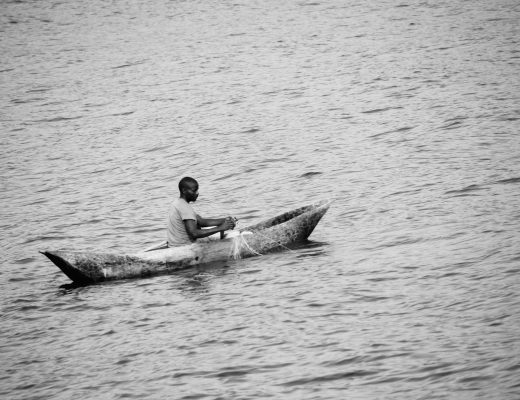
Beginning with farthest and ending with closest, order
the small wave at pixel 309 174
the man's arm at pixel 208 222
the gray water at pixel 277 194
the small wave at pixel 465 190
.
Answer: the small wave at pixel 309 174
the small wave at pixel 465 190
the man's arm at pixel 208 222
the gray water at pixel 277 194

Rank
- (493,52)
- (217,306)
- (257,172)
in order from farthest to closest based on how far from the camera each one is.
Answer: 1. (493,52)
2. (257,172)
3. (217,306)

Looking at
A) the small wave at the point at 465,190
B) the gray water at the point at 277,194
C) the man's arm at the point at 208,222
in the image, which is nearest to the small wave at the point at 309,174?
the gray water at the point at 277,194

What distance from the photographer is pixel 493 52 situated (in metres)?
25.3

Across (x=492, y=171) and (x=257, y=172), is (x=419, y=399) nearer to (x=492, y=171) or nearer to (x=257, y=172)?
(x=492, y=171)

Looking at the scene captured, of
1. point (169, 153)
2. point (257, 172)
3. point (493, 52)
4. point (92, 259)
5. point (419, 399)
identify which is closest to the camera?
point (419, 399)

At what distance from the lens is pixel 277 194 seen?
16.7 metres

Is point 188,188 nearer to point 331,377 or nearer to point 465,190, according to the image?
point 331,377

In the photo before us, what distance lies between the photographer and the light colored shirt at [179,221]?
12.2m

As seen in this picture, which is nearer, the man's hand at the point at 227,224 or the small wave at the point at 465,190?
the man's hand at the point at 227,224

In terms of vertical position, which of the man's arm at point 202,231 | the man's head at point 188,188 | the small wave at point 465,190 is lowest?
the small wave at point 465,190

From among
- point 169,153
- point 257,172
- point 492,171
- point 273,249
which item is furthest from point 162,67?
point 273,249

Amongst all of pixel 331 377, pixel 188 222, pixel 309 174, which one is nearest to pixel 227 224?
pixel 188 222

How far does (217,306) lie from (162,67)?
805 inches

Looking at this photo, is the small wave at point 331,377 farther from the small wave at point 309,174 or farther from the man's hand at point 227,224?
the small wave at point 309,174
